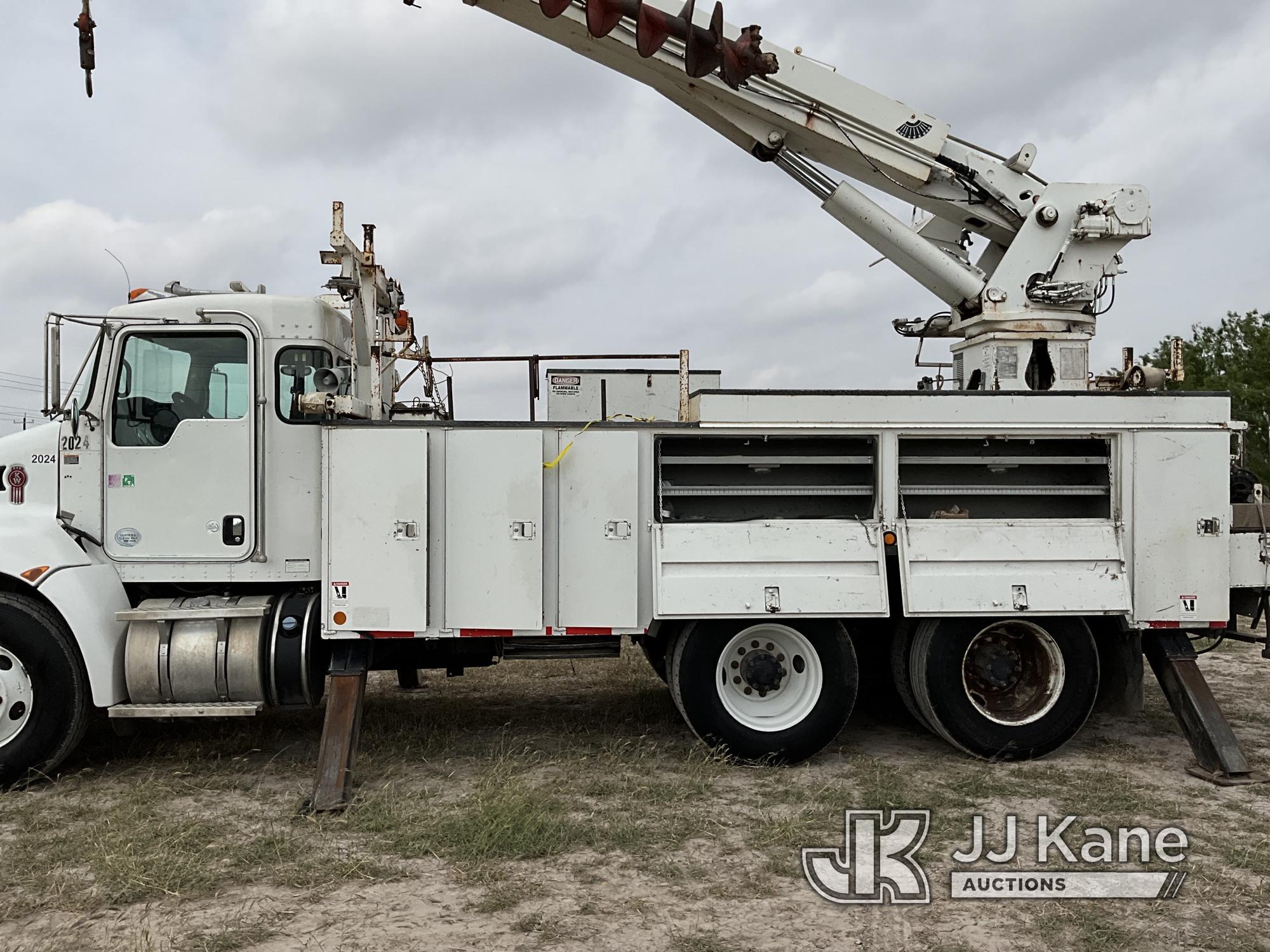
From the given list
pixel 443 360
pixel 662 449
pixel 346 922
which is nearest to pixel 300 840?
pixel 346 922

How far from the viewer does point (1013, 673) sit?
7.04 metres

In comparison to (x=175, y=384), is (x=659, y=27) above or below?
above

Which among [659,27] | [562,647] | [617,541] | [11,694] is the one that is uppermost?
[659,27]

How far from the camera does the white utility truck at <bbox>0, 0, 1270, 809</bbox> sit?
648 cm

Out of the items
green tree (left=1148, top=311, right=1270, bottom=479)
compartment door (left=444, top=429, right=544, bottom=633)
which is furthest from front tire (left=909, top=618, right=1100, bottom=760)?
green tree (left=1148, top=311, right=1270, bottom=479)

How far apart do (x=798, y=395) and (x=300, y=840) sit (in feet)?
13.0

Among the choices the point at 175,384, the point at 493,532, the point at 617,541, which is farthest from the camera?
the point at 175,384

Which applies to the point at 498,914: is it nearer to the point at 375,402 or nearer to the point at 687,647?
the point at 687,647

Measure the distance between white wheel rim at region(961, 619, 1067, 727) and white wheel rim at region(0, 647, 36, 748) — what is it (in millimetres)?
5913

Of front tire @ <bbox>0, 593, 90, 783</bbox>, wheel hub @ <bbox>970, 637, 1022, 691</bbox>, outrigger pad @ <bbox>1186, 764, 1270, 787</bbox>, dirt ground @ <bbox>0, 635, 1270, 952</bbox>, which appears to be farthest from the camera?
wheel hub @ <bbox>970, 637, 1022, 691</bbox>

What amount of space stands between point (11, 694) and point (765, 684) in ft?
15.4

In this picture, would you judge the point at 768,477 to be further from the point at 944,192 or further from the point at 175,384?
the point at 175,384

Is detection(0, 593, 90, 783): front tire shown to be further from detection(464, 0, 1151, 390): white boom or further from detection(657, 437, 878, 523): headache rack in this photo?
detection(464, 0, 1151, 390): white boom

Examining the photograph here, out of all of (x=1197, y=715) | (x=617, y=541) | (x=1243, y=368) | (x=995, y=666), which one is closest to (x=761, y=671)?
(x=617, y=541)
